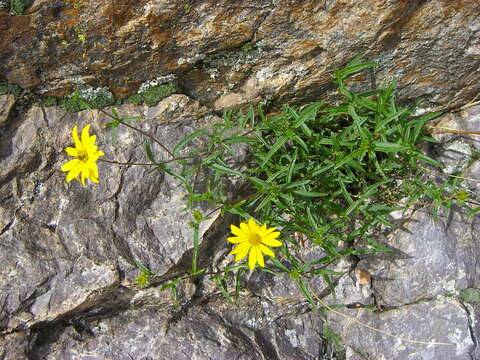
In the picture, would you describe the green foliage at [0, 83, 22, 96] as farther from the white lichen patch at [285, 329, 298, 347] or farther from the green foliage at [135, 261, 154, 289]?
the white lichen patch at [285, 329, 298, 347]

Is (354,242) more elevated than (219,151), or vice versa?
(219,151)

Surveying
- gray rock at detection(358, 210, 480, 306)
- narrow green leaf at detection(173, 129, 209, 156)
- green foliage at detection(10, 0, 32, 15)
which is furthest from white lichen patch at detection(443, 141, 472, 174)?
green foliage at detection(10, 0, 32, 15)

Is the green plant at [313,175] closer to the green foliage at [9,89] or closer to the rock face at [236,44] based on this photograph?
the rock face at [236,44]

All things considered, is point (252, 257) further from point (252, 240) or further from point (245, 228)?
point (245, 228)

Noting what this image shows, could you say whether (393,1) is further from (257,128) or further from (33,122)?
(33,122)

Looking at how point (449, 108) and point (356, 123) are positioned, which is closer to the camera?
point (356, 123)

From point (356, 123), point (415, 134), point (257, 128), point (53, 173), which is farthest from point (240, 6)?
point (53, 173)

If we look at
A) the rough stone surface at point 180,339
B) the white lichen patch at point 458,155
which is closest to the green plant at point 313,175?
the white lichen patch at point 458,155
